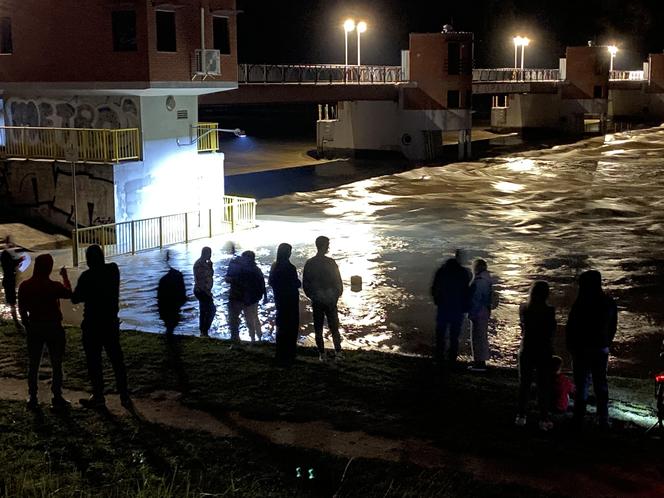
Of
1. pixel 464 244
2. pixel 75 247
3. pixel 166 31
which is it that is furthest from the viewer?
pixel 166 31

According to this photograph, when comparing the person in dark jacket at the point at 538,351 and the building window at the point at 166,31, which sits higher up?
the building window at the point at 166,31

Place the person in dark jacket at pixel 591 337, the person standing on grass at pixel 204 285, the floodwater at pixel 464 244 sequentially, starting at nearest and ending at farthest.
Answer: the person in dark jacket at pixel 591 337
the person standing on grass at pixel 204 285
the floodwater at pixel 464 244

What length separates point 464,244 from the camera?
24.5 m

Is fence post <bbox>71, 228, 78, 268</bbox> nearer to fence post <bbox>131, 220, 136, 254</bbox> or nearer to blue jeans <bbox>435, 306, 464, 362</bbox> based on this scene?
fence post <bbox>131, 220, 136, 254</bbox>

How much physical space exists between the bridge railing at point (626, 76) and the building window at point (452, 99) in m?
36.8

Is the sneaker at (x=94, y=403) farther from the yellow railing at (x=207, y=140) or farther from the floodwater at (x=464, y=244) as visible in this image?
the yellow railing at (x=207, y=140)

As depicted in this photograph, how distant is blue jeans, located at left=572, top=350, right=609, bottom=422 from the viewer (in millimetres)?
8227

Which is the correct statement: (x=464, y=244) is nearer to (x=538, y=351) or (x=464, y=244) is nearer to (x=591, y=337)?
(x=538, y=351)

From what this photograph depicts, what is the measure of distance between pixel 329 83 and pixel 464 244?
767 inches

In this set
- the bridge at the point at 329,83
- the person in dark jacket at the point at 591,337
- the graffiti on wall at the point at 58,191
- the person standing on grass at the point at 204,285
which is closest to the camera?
the person in dark jacket at the point at 591,337

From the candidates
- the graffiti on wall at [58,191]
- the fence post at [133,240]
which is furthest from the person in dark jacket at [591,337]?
the graffiti on wall at [58,191]

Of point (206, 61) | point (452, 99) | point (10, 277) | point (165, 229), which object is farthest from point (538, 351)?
point (452, 99)

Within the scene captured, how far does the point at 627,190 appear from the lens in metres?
37.4

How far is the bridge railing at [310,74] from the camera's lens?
38772 millimetres
